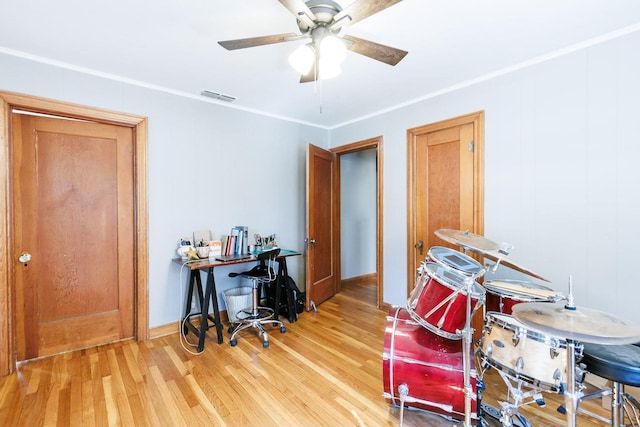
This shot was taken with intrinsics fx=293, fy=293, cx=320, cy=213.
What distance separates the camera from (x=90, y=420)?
1.79 meters

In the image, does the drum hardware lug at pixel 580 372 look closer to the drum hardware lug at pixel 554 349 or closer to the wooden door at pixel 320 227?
the drum hardware lug at pixel 554 349

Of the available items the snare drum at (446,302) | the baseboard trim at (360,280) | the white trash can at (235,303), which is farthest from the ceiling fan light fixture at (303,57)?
the baseboard trim at (360,280)

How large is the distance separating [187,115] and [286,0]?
2.20 metres

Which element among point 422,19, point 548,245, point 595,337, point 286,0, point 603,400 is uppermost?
point 422,19

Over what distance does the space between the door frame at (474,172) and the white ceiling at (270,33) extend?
0.37 metres

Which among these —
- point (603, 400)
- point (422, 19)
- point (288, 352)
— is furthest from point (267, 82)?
point (603, 400)

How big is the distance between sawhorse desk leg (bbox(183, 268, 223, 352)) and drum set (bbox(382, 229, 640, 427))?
5.60 feet

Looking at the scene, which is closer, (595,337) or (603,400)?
(595,337)

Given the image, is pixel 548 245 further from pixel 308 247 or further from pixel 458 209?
pixel 308 247

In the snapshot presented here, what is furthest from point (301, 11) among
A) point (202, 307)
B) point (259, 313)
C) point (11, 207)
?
point (259, 313)

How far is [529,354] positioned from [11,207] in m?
3.64

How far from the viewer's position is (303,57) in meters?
1.70

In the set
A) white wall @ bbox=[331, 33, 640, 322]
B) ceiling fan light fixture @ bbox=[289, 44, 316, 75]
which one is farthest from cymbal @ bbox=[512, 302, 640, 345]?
ceiling fan light fixture @ bbox=[289, 44, 316, 75]

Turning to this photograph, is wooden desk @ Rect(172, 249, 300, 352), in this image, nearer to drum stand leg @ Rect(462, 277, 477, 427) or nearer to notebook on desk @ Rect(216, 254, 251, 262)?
notebook on desk @ Rect(216, 254, 251, 262)
